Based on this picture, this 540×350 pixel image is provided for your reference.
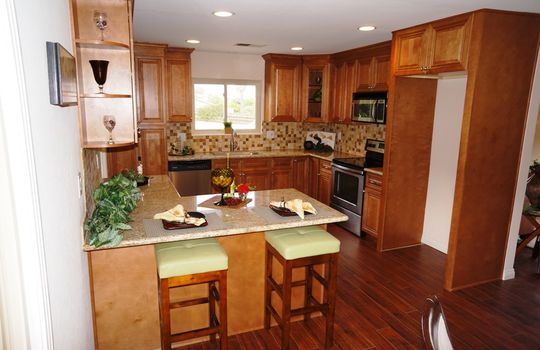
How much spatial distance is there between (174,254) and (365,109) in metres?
3.41

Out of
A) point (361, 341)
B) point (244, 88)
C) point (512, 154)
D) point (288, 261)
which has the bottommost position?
point (361, 341)

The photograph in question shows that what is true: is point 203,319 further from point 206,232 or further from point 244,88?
point 244,88

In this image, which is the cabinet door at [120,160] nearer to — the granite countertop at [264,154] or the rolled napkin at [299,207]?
the granite countertop at [264,154]

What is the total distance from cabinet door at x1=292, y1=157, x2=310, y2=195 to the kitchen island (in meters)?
2.84

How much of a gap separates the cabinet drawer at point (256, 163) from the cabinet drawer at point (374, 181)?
1683 mm

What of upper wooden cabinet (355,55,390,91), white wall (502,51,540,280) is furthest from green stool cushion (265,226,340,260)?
upper wooden cabinet (355,55,390,91)

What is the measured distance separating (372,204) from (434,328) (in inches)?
124

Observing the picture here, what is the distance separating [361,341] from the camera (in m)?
2.58

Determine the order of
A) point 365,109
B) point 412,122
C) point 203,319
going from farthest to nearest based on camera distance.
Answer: point 365,109, point 412,122, point 203,319

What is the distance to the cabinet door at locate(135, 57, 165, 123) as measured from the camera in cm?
463

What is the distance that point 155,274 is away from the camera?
2324 millimetres

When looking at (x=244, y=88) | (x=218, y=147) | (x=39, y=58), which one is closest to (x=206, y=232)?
(x=39, y=58)

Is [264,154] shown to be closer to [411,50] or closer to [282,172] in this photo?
[282,172]

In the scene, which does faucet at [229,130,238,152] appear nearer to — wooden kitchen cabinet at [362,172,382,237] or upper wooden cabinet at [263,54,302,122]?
upper wooden cabinet at [263,54,302,122]
